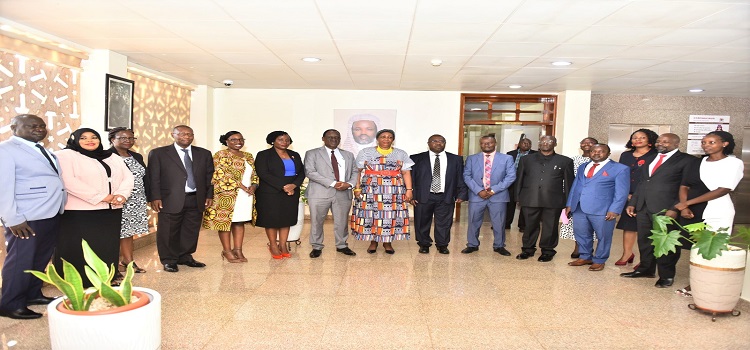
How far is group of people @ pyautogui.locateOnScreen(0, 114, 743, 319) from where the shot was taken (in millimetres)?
3596

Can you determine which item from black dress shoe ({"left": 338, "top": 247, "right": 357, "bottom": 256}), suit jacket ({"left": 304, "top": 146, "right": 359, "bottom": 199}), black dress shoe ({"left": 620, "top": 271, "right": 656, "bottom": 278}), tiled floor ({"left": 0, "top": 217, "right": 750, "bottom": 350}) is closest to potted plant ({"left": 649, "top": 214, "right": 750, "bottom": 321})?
tiled floor ({"left": 0, "top": 217, "right": 750, "bottom": 350})

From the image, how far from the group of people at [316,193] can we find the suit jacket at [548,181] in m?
0.01

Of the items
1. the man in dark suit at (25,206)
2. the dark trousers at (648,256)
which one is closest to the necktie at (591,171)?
the dark trousers at (648,256)

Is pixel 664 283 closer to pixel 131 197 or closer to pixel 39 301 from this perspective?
pixel 131 197

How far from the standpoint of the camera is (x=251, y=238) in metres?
6.95

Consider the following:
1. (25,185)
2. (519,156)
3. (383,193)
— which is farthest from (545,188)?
(25,185)

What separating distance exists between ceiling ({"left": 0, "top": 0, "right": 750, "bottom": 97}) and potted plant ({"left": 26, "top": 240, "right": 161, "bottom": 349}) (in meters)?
2.28

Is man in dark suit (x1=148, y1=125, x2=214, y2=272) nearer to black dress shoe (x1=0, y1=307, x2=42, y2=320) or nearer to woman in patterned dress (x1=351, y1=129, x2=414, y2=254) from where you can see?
black dress shoe (x1=0, y1=307, x2=42, y2=320)

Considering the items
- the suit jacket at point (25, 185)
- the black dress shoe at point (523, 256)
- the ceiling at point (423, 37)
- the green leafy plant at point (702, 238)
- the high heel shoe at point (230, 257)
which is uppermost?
the ceiling at point (423, 37)

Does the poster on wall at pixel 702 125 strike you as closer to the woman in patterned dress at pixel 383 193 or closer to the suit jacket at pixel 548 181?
the suit jacket at pixel 548 181

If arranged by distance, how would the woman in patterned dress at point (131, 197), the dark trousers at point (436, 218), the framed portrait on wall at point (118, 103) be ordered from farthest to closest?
the dark trousers at point (436, 218) < the framed portrait on wall at point (118, 103) < the woman in patterned dress at point (131, 197)

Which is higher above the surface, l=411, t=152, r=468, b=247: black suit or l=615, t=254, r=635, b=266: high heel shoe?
l=411, t=152, r=468, b=247: black suit

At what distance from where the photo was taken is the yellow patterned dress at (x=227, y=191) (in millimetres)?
5156

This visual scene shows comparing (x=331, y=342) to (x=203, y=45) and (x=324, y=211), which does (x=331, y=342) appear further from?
(x=203, y=45)
